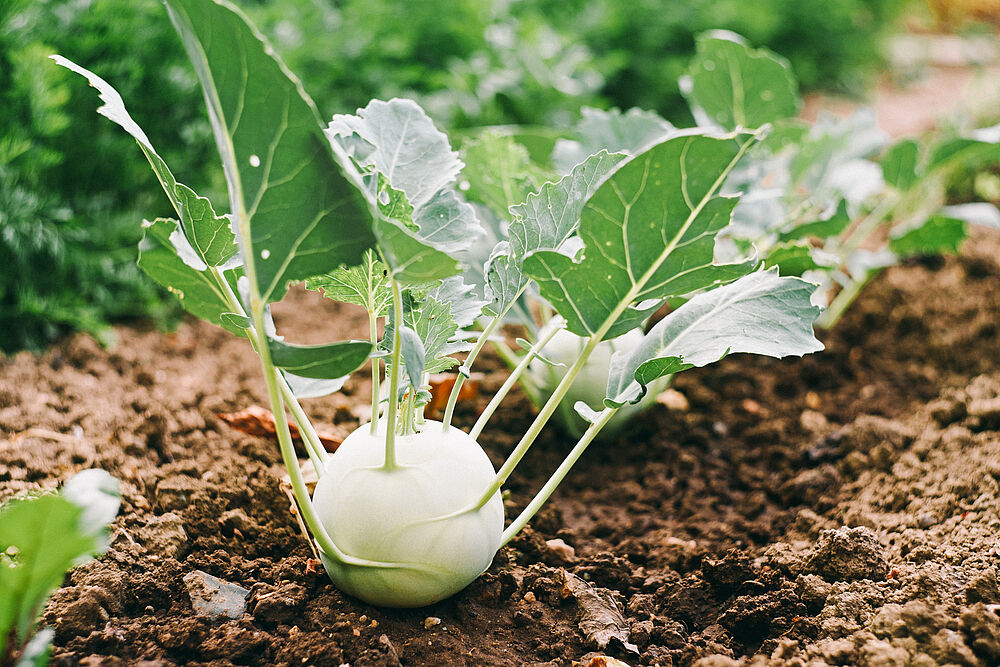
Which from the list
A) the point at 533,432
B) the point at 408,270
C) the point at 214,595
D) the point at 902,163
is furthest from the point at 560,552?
the point at 902,163

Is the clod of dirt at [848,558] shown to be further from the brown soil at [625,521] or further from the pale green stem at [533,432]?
the pale green stem at [533,432]

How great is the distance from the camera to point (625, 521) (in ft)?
5.48

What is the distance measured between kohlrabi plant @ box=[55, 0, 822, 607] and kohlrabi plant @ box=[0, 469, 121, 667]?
10.1 inches

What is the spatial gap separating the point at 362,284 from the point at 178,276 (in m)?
0.26

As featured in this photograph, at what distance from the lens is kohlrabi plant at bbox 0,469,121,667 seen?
0.82 m

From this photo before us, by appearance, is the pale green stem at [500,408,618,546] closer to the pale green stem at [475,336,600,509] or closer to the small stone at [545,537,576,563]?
the pale green stem at [475,336,600,509]

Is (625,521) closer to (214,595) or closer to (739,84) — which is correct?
(214,595)

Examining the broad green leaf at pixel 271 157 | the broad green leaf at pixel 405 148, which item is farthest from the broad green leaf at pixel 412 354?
the broad green leaf at pixel 405 148

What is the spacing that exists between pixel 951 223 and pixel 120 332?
2.34 m

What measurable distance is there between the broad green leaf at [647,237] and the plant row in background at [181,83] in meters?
1.54

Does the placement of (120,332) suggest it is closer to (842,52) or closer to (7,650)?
(7,650)

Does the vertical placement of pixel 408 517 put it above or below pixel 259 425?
above

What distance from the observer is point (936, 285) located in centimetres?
270

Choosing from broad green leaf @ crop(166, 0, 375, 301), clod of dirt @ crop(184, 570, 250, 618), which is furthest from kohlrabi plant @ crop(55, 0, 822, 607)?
clod of dirt @ crop(184, 570, 250, 618)
